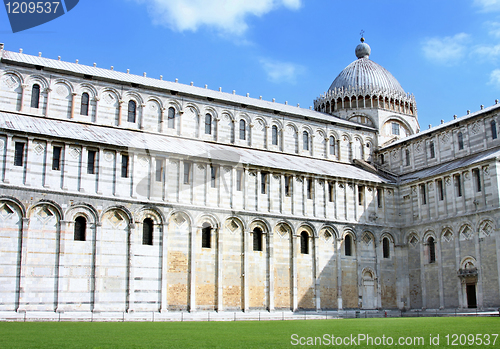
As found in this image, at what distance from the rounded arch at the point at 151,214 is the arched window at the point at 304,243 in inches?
465

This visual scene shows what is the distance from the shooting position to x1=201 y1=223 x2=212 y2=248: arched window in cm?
3950

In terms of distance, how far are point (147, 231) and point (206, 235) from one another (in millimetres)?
4504

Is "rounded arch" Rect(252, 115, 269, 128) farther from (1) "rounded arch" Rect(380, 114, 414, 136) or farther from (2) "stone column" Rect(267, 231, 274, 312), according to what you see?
(1) "rounded arch" Rect(380, 114, 414, 136)

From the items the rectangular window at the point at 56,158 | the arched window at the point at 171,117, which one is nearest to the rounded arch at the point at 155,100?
the arched window at the point at 171,117

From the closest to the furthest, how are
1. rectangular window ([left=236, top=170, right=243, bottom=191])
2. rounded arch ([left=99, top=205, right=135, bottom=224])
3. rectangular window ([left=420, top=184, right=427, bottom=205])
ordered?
rounded arch ([left=99, top=205, right=135, bottom=224])
rectangular window ([left=236, top=170, right=243, bottom=191])
rectangular window ([left=420, top=184, right=427, bottom=205])

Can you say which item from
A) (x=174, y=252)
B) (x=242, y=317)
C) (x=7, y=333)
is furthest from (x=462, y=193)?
(x=7, y=333)

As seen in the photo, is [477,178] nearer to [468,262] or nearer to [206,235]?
[468,262]

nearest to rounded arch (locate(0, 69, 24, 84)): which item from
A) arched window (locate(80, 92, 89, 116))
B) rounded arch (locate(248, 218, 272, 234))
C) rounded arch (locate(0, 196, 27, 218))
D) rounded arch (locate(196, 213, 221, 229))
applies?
arched window (locate(80, 92, 89, 116))

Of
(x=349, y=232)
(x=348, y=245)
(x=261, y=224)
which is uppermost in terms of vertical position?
(x=261, y=224)

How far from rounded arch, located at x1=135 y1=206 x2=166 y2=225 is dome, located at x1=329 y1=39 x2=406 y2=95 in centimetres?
3026

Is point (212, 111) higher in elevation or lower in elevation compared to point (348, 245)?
higher

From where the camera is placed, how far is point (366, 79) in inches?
2383

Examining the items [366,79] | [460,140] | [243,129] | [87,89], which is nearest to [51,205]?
[87,89]

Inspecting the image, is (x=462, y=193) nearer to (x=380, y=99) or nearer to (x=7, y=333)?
(x=380, y=99)
